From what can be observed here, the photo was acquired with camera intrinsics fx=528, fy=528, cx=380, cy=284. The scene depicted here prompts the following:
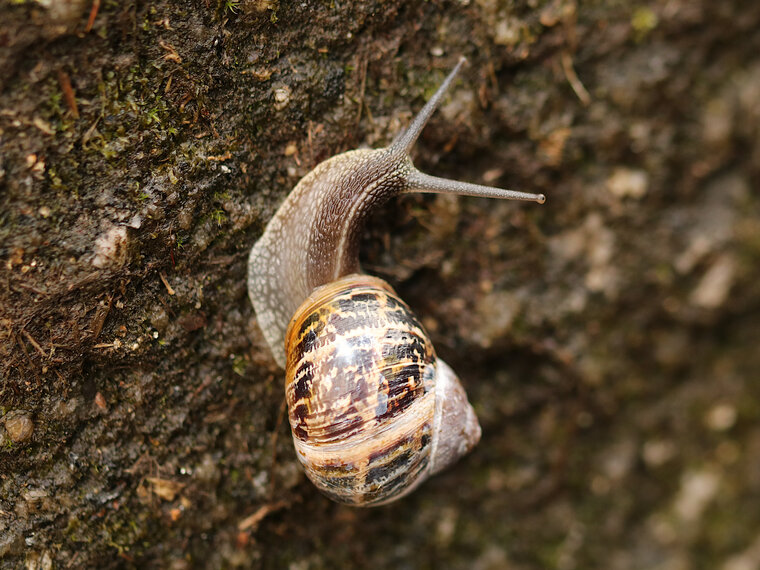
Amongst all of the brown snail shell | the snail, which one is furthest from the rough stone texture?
the brown snail shell

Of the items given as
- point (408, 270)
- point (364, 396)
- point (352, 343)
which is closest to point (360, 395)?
point (364, 396)

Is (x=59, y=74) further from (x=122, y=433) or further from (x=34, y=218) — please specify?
(x=122, y=433)

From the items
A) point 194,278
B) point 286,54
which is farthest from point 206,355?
point 286,54

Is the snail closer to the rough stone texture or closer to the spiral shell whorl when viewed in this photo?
the spiral shell whorl

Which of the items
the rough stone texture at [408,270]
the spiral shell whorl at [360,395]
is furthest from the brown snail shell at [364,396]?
the rough stone texture at [408,270]

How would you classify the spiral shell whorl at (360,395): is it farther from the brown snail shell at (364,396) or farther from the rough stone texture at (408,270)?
the rough stone texture at (408,270)

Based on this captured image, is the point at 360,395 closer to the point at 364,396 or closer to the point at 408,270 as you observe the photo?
the point at 364,396
